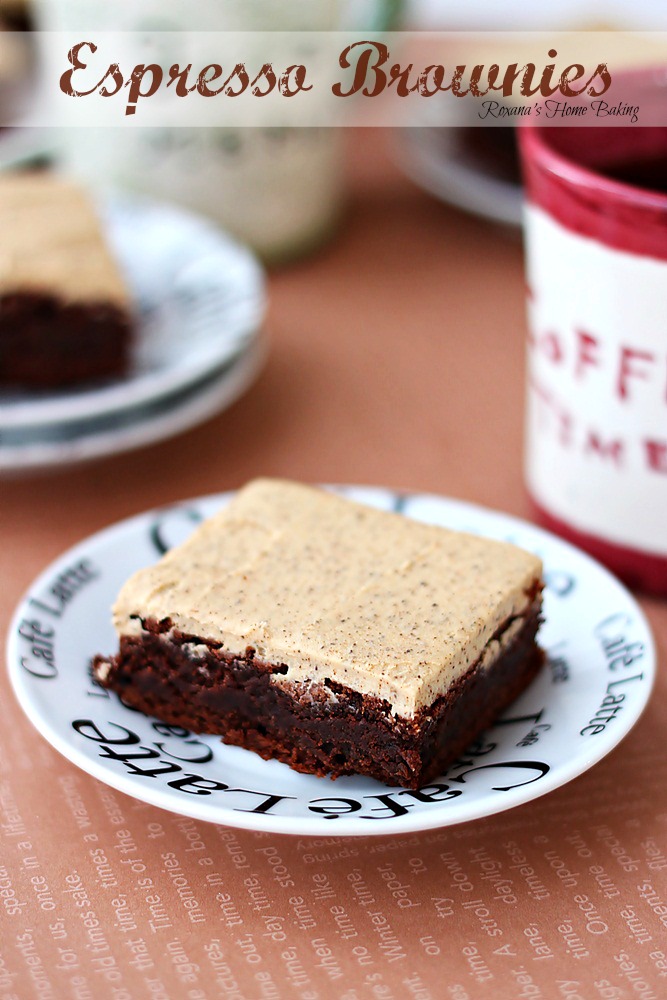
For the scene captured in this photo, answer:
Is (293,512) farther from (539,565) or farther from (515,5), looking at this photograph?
(515,5)

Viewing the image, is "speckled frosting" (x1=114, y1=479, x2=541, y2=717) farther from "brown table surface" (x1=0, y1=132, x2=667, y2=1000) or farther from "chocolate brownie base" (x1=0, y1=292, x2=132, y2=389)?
"chocolate brownie base" (x1=0, y1=292, x2=132, y2=389)

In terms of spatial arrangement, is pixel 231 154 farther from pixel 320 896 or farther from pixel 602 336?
pixel 320 896

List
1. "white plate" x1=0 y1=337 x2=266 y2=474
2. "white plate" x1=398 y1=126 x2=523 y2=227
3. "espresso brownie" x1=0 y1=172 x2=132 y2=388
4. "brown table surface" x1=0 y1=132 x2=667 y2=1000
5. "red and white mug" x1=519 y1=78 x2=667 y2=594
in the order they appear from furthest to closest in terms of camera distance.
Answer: "white plate" x1=398 y1=126 x2=523 y2=227, "espresso brownie" x1=0 y1=172 x2=132 y2=388, "white plate" x1=0 y1=337 x2=266 y2=474, "red and white mug" x1=519 y1=78 x2=667 y2=594, "brown table surface" x1=0 y1=132 x2=667 y2=1000

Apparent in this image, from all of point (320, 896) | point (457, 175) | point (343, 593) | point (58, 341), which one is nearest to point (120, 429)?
point (58, 341)

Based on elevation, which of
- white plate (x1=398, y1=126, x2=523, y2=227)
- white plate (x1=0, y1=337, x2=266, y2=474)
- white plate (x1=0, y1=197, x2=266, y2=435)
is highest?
white plate (x1=398, y1=126, x2=523, y2=227)

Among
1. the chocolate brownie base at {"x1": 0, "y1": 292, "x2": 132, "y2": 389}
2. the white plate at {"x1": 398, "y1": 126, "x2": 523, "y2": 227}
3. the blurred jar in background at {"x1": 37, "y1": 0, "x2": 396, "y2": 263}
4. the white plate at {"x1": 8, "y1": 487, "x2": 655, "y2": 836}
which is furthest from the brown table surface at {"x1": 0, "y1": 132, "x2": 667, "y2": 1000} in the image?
the white plate at {"x1": 398, "y1": 126, "x2": 523, "y2": 227}

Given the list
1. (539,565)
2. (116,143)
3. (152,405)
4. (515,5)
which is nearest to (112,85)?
(116,143)

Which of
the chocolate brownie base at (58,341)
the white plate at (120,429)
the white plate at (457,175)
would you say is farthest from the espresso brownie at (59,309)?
the white plate at (457,175)

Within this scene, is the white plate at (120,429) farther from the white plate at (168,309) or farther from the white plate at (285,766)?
the white plate at (285,766)
